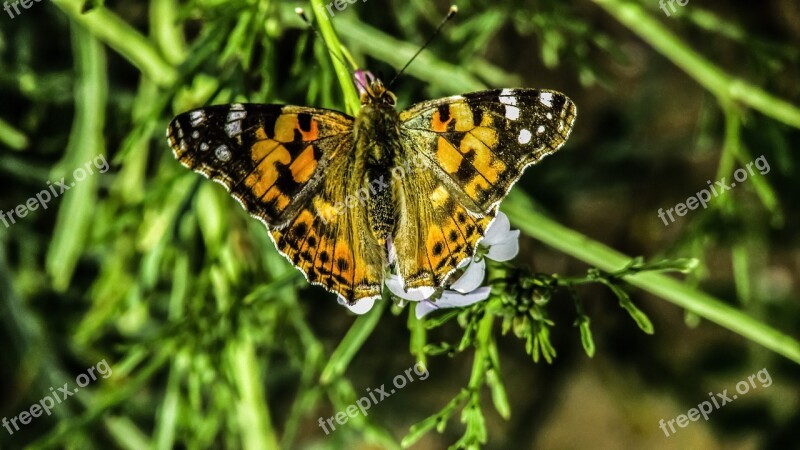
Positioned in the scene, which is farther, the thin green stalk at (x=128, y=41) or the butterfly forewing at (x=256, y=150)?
the thin green stalk at (x=128, y=41)

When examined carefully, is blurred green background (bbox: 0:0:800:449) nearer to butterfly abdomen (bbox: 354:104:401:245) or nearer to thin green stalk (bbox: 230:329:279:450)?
thin green stalk (bbox: 230:329:279:450)

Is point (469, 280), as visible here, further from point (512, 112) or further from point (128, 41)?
point (128, 41)

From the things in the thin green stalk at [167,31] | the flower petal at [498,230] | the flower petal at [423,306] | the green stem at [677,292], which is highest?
the thin green stalk at [167,31]

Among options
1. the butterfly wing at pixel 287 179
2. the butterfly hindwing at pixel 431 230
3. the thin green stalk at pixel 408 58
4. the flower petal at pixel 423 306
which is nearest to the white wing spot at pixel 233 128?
the butterfly wing at pixel 287 179

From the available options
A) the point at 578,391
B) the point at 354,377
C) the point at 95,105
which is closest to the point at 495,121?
the point at 95,105

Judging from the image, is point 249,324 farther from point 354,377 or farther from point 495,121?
point 354,377

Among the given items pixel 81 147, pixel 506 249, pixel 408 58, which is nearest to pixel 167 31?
pixel 81 147

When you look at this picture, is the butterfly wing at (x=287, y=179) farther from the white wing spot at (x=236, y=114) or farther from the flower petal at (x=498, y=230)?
the flower petal at (x=498, y=230)

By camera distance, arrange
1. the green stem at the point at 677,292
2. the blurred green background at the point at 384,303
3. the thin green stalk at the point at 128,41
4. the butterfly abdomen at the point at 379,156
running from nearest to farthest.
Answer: the butterfly abdomen at the point at 379,156 → the green stem at the point at 677,292 → the blurred green background at the point at 384,303 → the thin green stalk at the point at 128,41
